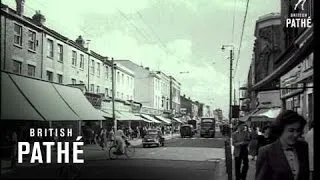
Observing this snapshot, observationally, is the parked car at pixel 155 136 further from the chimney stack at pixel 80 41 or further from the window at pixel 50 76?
the window at pixel 50 76

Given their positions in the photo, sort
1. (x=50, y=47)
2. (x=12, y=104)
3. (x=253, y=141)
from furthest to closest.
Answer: (x=253, y=141), (x=50, y=47), (x=12, y=104)

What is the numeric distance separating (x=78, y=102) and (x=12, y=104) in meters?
0.56

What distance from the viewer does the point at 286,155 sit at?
3.46 metres

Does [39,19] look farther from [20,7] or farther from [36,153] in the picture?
[36,153]

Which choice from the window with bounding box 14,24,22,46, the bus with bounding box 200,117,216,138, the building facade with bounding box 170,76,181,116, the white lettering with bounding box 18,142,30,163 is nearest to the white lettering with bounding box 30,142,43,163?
the white lettering with bounding box 18,142,30,163

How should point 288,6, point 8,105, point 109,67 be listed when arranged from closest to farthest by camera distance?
point 8,105 → point 109,67 → point 288,6

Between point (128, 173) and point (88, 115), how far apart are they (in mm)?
569

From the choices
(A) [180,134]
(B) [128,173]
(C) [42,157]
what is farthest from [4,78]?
(A) [180,134]

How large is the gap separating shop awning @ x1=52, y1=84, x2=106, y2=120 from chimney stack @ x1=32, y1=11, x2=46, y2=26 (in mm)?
433

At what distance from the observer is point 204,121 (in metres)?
70.3

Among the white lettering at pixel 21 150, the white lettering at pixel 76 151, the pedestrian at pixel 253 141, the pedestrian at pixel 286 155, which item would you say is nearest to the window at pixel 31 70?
the white lettering at pixel 21 150

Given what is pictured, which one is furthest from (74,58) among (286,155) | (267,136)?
(267,136)

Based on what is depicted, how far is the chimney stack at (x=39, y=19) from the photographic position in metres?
3.09

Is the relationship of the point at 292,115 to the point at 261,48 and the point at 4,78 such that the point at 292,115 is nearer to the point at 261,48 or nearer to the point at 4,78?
the point at 4,78
